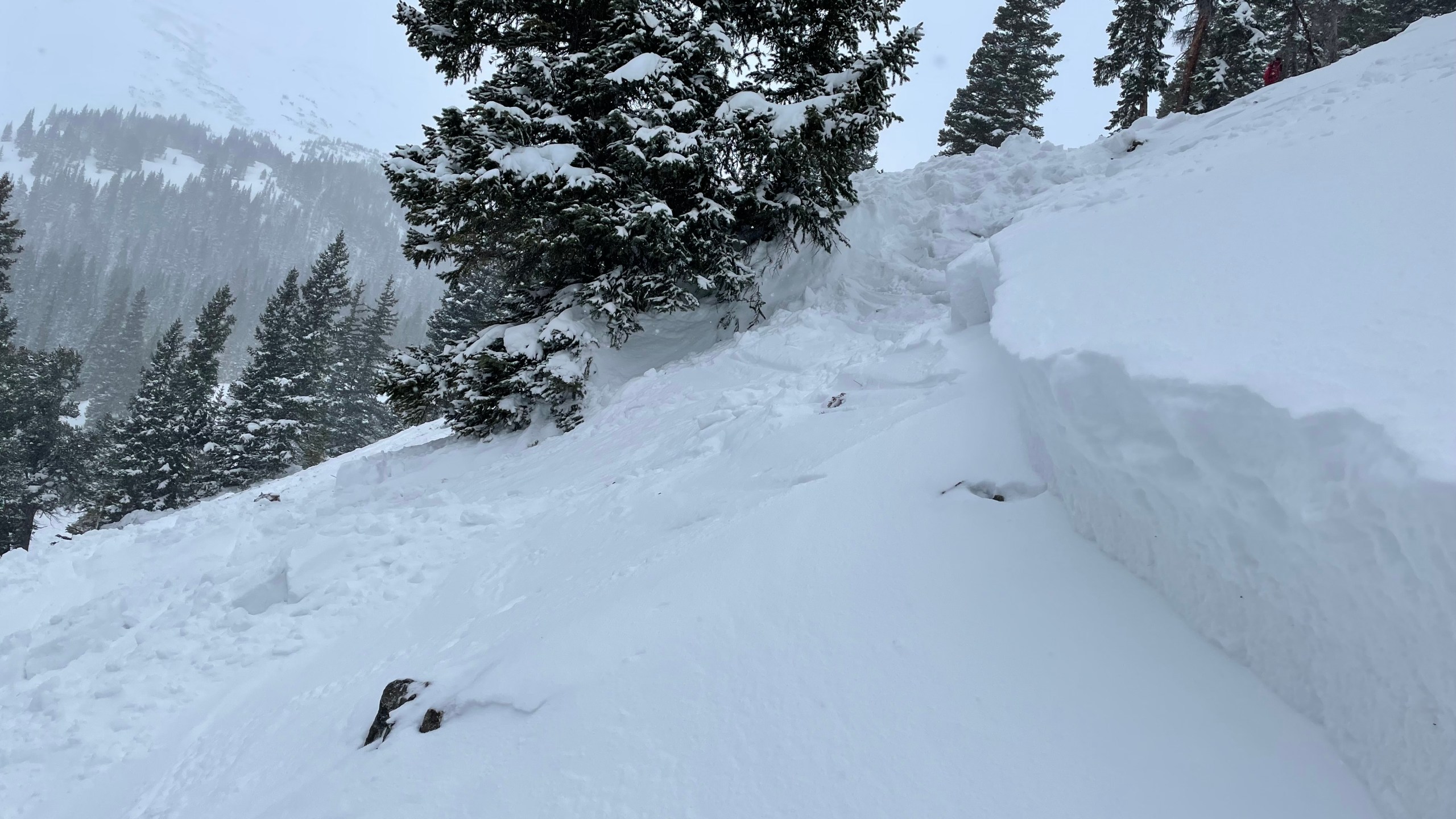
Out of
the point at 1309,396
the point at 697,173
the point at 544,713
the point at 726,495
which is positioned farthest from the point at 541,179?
the point at 1309,396

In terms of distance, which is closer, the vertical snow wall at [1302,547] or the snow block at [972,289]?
the vertical snow wall at [1302,547]

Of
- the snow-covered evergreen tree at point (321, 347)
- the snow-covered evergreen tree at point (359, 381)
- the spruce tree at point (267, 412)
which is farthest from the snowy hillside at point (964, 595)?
the snow-covered evergreen tree at point (359, 381)

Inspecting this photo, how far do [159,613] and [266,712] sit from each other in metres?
2.26

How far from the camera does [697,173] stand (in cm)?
910

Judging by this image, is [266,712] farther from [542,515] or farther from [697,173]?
[697,173]

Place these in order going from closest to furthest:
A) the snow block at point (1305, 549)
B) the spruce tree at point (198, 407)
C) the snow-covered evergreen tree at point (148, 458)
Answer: the snow block at point (1305, 549) < the snow-covered evergreen tree at point (148, 458) < the spruce tree at point (198, 407)

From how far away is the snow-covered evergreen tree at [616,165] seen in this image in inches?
340

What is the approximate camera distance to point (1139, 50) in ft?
62.1

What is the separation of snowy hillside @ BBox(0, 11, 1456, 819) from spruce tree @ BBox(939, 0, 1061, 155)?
16763mm

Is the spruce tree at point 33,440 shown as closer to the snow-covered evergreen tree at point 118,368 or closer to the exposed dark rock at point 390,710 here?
the exposed dark rock at point 390,710

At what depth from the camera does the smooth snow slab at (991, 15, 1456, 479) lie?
2.14 meters

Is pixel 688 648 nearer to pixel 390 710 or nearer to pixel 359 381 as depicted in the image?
pixel 390 710

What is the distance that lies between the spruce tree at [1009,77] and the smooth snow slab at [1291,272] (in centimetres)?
1629

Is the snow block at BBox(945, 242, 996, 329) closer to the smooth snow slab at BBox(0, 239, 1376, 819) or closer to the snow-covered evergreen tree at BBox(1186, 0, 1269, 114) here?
the smooth snow slab at BBox(0, 239, 1376, 819)
